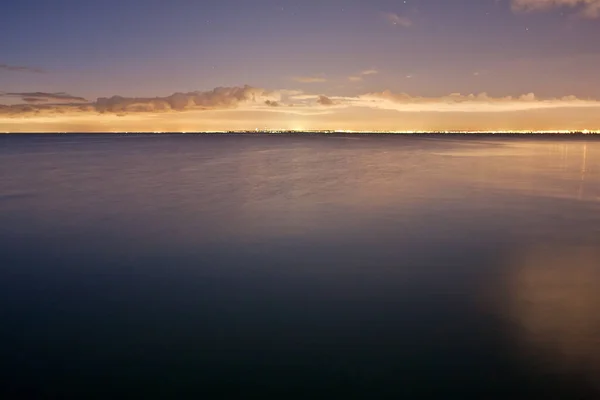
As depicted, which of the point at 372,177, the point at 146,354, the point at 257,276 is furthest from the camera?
the point at 372,177

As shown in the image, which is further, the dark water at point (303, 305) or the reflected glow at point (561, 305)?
the reflected glow at point (561, 305)

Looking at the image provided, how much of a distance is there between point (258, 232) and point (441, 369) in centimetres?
831

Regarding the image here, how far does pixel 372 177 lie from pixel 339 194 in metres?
9.29

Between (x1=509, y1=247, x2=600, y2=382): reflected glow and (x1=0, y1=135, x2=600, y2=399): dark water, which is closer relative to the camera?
(x1=0, y1=135, x2=600, y2=399): dark water

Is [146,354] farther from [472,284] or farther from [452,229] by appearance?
[452,229]

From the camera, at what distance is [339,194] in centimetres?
2150

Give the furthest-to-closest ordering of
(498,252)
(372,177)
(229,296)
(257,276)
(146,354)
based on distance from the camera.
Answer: (372,177), (498,252), (257,276), (229,296), (146,354)

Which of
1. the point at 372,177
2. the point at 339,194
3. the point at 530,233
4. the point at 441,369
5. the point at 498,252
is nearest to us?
the point at 441,369

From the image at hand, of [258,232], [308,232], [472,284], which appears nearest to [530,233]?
[472,284]

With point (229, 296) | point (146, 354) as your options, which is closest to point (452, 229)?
point (229, 296)

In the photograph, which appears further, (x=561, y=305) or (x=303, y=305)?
(x=303, y=305)

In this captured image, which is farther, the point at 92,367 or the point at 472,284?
the point at 472,284

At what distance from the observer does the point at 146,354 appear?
19.1 feet

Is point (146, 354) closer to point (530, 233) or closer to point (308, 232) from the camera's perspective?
point (308, 232)
